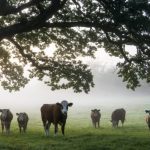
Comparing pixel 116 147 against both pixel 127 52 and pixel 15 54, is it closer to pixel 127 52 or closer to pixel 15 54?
pixel 127 52

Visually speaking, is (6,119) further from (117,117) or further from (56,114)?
(117,117)

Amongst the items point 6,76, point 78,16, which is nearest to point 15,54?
point 6,76

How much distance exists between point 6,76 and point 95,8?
9.60 m

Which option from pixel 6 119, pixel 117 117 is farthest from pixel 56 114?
pixel 117 117

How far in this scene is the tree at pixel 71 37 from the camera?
19234 millimetres

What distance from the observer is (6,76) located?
28266 millimetres

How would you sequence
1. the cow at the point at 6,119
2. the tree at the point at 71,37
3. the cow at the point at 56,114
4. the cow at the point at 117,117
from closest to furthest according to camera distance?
the tree at the point at 71,37
the cow at the point at 56,114
the cow at the point at 6,119
the cow at the point at 117,117

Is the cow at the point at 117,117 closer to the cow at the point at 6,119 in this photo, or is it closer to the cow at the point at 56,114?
the cow at the point at 56,114

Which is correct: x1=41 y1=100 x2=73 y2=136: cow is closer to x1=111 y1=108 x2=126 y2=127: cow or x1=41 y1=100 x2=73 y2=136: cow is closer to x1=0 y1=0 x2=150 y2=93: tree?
x1=0 y1=0 x2=150 y2=93: tree

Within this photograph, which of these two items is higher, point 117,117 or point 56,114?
point 117,117

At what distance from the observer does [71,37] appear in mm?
26547

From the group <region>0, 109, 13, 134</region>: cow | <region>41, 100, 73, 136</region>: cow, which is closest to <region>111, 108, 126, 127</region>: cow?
<region>41, 100, 73, 136</region>: cow

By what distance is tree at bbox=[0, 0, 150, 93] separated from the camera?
757 inches

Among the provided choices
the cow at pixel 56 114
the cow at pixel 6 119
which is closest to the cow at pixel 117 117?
the cow at pixel 56 114
